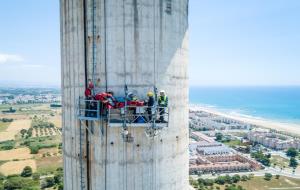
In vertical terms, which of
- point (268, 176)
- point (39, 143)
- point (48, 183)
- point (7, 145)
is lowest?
point (7, 145)

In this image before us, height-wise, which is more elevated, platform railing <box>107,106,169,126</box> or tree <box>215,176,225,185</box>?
platform railing <box>107,106,169,126</box>

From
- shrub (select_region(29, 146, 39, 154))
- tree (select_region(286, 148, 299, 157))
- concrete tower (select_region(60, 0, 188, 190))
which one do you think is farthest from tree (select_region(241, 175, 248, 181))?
concrete tower (select_region(60, 0, 188, 190))

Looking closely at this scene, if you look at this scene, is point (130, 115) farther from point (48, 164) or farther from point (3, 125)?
point (3, 125)

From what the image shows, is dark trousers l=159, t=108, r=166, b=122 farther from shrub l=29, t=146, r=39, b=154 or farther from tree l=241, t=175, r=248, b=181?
shrub l=29, t=146, r=39, b=154

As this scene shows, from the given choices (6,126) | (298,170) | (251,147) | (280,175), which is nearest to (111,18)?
(280,175)

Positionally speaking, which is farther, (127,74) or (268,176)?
(268,176)

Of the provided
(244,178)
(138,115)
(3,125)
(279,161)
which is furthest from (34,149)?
(138,115)

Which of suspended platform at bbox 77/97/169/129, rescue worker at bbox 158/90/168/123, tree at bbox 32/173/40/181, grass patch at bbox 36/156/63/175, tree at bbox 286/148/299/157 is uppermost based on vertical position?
rescue worker at bbox 158/90/168/123

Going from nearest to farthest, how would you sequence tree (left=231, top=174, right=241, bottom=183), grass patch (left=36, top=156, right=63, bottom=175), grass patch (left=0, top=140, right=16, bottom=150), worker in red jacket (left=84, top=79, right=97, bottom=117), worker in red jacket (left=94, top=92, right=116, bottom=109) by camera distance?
worker in red jacket (left=94, top=92, right=116, bottom=109), worker in red jacket (left=84, top=79, right=97, bottom=117), tree (left=231, top=174, right=241, bottom=183), grass patch (left=36, top=156, right=63, bottom=175), grass patch (left=0, top=140, right=16, bottom=150)

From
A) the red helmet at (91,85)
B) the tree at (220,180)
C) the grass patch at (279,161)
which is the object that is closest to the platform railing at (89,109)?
the red helmet at (91,85)
